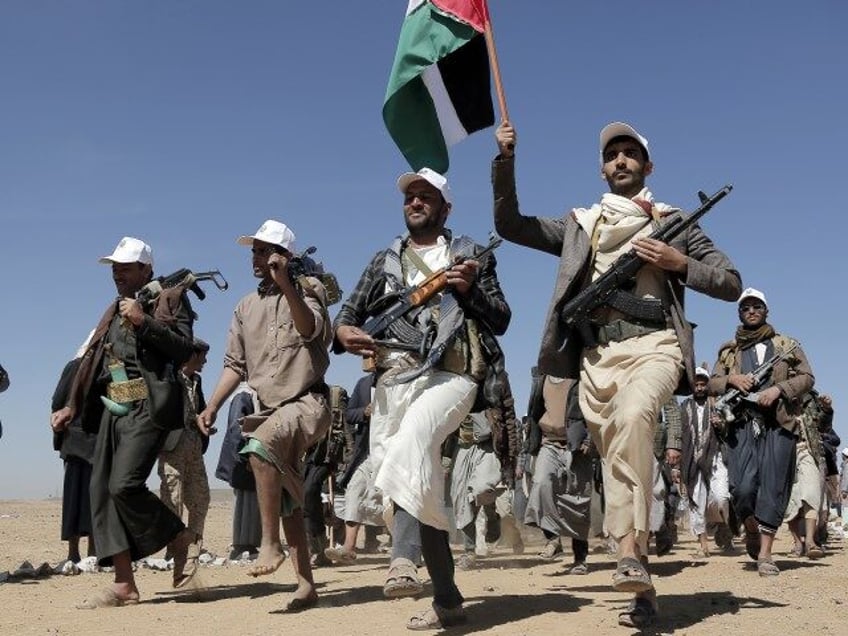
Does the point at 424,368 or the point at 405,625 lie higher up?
the point at 424,368

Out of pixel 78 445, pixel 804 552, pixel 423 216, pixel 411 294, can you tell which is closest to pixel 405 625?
pixel 411 294

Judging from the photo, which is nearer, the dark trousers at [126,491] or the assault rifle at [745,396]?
the dark trousers at [126,491]

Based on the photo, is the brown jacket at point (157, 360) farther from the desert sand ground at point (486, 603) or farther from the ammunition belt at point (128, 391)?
the desert sand ground at point (486, 603)

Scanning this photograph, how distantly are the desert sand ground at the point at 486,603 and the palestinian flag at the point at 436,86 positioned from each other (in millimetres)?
2983

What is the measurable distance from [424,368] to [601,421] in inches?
39.5

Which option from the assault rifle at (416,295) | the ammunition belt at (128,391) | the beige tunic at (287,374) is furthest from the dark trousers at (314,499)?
the assault rifle at (416,295)

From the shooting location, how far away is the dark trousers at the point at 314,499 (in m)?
11.8

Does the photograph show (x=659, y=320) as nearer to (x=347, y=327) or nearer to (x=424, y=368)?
(x=424, y=368)

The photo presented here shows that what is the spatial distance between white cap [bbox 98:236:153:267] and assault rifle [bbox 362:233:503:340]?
253cm

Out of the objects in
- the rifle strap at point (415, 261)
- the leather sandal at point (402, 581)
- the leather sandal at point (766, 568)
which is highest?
the rifle strap at point (415, 261)

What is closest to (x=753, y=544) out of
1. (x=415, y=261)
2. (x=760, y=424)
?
(x=760, y=424)

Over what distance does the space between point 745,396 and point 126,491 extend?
5.76 m

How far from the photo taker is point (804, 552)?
12.2m

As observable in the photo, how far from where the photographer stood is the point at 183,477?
973 cm
